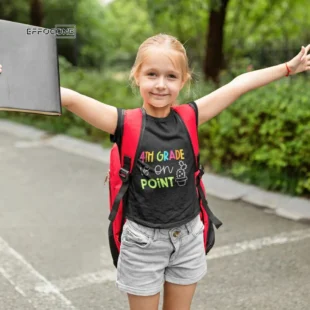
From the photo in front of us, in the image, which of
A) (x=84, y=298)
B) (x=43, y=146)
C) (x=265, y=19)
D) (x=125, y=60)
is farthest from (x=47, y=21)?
(x=84, y=298)

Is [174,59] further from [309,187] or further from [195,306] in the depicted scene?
[309,187]

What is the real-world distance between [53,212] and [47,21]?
15503 millimetres

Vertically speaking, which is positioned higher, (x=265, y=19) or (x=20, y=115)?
(x=265, y=19)

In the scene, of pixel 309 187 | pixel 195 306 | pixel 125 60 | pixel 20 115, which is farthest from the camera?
pixel 125 60

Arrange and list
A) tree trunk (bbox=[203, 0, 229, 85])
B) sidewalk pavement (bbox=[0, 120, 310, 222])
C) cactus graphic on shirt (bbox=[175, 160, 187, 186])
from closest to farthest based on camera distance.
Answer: cactus graphic on shirt (bbox=[175, 160, 187, 186]) → sidewalk pavement (bbox=[0, 120, 310, 222]) → tree trunk (bbox=[203, 0, 229, 85])

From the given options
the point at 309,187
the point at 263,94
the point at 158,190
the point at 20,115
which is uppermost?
the point at 158,190

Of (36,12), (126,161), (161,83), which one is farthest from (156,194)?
(36,12)

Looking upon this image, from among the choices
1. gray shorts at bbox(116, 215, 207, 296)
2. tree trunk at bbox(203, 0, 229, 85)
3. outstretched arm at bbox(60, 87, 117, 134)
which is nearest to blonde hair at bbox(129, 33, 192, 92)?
outstretched arm at bbox(60, 87, 117, 134)

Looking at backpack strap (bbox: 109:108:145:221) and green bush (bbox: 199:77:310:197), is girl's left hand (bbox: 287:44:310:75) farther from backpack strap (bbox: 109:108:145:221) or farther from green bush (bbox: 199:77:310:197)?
green bush (bbox: 199:77:310:197)

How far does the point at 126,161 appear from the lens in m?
2.44

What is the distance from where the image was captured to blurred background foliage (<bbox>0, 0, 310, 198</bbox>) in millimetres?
6194

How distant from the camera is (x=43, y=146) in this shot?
9.85 m

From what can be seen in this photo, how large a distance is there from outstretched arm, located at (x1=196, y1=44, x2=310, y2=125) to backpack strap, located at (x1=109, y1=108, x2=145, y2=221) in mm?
296

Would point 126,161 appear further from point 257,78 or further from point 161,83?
point 257,78
